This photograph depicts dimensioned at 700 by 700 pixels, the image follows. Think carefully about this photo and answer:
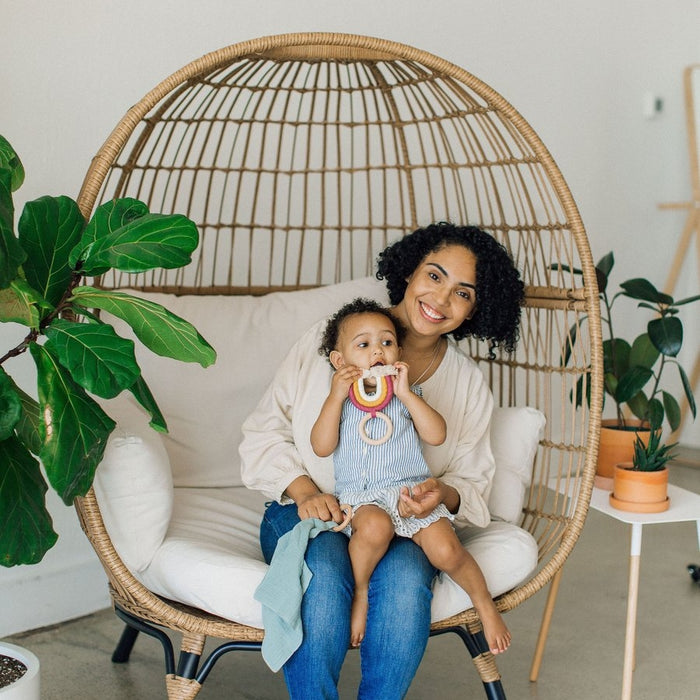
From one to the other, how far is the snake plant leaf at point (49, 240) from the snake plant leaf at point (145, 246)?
50mm

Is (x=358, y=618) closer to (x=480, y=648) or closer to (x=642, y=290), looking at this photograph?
(x=480, y=648)

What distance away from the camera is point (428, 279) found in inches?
79.0

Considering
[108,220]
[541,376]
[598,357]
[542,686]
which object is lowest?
[542,686]

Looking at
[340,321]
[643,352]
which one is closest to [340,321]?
[340,321]

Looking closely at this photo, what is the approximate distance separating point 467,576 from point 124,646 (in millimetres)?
988

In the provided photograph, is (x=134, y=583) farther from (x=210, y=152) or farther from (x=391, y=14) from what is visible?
(x=391, y=14)

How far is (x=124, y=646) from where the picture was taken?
227cm

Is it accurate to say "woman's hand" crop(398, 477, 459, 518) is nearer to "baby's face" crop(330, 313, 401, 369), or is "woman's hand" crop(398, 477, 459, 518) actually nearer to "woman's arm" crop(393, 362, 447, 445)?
"woman's arm" crop(393, 362, 447, 445)

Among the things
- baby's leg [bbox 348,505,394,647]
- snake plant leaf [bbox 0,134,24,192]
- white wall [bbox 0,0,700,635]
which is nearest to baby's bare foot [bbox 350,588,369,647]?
baby's leg [bbox 348,505,394,647]

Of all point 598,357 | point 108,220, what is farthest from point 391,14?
point 108,220

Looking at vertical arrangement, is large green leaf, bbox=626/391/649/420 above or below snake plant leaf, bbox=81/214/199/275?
below

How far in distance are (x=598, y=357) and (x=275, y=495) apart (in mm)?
724

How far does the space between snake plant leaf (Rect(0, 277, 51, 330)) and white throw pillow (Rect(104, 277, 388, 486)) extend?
514 millimetres

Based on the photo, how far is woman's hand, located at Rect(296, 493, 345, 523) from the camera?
177cm
